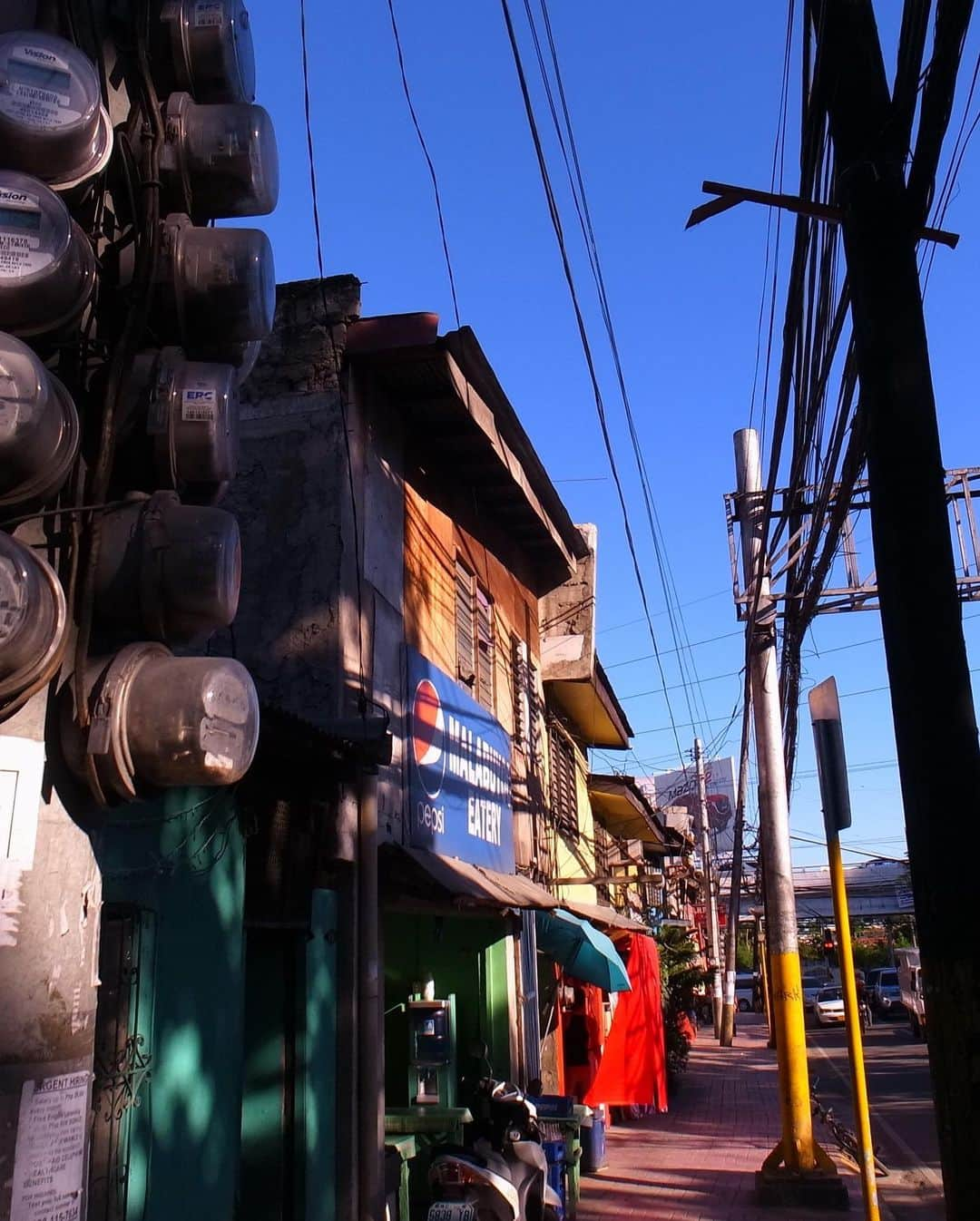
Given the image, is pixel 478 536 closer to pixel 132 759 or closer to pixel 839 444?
pixel 839 444

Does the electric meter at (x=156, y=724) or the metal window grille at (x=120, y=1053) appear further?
the metal window grille at (x=120, y=1053)

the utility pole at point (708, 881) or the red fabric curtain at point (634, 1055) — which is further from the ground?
the utility pole at point (708, 881)

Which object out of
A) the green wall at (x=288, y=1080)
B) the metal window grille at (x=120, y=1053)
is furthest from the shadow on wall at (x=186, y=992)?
the green wall at (x=288, y=1080)

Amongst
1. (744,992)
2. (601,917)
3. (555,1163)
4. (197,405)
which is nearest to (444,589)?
(555,1163)

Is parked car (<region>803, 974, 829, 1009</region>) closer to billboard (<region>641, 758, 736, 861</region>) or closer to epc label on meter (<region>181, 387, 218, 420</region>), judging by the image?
billboard (<region>641, 758, 736, 861</region>)

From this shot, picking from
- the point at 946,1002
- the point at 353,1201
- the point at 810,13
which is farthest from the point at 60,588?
the point at 353,1201

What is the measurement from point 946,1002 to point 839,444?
4810mm

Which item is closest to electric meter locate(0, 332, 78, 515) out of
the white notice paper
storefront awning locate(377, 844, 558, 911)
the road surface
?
the white notice paper

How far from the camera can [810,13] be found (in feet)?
17.8

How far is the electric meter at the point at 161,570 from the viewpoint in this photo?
3.08m

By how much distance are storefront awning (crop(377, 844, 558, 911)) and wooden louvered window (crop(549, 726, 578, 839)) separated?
5.89 m

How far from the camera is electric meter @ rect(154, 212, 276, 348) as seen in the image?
3492mm

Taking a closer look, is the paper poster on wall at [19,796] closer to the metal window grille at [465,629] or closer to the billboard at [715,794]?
the metal window grille at [465,629]

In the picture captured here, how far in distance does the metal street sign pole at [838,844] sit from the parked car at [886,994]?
40502 millimetres
